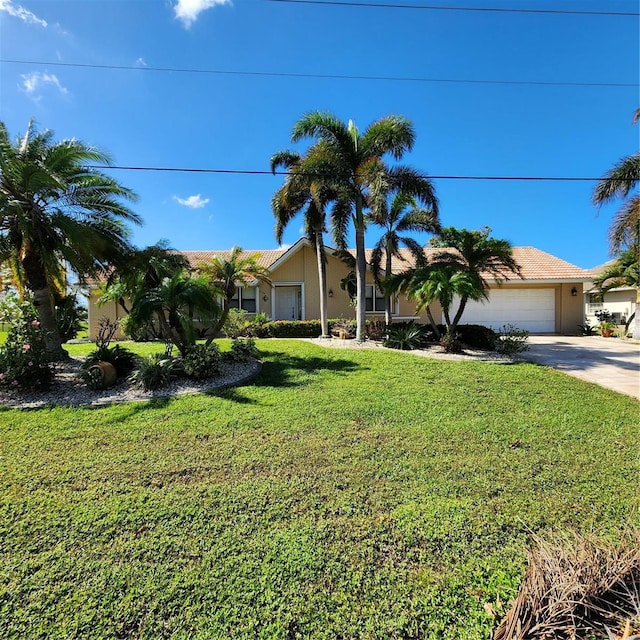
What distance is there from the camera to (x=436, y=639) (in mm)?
2000

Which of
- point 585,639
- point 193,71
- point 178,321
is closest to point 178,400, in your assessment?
point 178,321

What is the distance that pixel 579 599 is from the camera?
196 cm

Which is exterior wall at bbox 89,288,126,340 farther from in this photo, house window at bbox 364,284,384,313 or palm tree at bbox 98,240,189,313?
house window at bbox 364,284,384,313

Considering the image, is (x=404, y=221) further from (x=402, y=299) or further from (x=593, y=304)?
(x=593, y=304)

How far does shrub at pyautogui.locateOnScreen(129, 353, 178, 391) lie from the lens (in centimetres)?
742

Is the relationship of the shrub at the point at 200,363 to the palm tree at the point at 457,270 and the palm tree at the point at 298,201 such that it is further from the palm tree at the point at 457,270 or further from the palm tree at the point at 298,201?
the palm tree at the point at 298,201

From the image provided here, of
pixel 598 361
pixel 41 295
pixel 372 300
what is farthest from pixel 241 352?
pixel 598 361

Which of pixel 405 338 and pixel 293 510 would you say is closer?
pixel 293 510

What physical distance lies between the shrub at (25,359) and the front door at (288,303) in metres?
12.6

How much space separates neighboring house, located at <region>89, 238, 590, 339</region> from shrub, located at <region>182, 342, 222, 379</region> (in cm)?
1019

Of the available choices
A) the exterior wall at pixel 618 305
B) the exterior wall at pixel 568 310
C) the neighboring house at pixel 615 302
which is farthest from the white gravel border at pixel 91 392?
the exterior wall at pixel 618 305

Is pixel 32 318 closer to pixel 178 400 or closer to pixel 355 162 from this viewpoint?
pixel 178 400

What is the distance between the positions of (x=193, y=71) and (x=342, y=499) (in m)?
11.0

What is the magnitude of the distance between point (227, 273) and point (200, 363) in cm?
308
